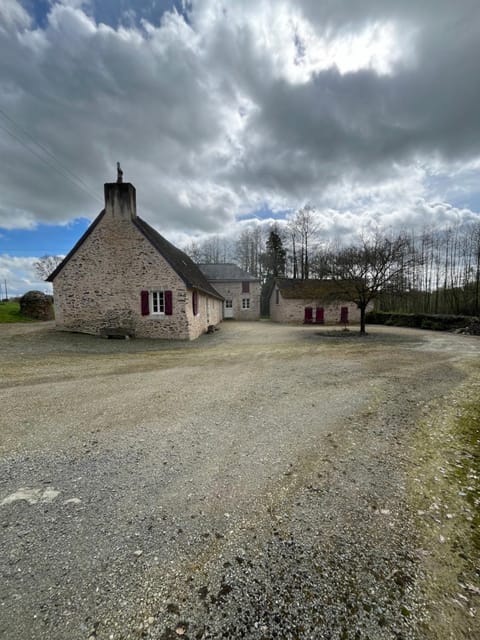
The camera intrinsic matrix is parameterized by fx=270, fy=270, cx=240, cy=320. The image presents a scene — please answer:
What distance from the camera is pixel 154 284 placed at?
12.8 metres

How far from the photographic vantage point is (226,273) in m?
30.5

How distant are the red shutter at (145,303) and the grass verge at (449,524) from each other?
1150 cm

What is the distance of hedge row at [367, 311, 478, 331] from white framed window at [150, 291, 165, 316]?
17.5 meters

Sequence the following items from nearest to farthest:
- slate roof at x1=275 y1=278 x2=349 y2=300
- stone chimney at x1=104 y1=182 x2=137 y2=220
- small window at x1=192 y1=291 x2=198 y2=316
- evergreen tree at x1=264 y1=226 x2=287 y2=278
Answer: stone chimney at x1=104 y1=182 x2=137 y2=220, small window at x1=192 y1=291 x2=198 y2=316, slate roof at x1=275 y1=278 x2=349 y2=300, evergreen tree at x1=264 y1=226 x2=287 y2=278

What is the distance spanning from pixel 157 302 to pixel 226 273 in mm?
18248

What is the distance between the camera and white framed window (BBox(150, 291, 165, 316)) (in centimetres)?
1286

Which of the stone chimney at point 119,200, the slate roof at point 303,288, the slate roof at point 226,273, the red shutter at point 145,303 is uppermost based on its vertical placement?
the stone chimney at point 119,200

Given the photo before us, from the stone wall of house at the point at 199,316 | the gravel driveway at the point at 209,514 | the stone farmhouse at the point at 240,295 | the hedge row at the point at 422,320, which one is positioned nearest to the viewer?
the gravel driveway at the point at 209,514

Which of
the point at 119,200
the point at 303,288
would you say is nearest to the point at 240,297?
the point at 303,288

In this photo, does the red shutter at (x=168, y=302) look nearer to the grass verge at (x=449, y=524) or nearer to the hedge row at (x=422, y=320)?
the grass verge at (x=449, y=524)

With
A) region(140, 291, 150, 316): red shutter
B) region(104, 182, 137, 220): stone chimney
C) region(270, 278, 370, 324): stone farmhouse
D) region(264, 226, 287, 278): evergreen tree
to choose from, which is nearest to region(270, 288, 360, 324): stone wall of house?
region(270, 278, 370, 324): stone farmhouse

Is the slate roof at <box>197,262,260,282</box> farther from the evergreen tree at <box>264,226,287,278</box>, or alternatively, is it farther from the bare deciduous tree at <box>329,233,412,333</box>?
the bare deciduous tree at <box>329,233,412,333</box>

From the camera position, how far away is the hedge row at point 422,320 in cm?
1689

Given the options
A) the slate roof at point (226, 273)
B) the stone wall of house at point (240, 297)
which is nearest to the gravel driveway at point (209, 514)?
the stone wall of house at point (240, 297)
